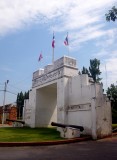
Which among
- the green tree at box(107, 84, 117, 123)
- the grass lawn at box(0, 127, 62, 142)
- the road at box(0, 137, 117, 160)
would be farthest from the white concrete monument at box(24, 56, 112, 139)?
the green tree at box(107, 84, 117, 123)

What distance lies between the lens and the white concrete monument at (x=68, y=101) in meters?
13.9

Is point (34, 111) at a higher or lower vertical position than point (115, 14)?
lower

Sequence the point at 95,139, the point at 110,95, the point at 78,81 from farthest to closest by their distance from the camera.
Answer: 1. the point at 110,95
2. the point at 78,81
3. the point at 95,139

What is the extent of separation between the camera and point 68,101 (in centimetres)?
1677

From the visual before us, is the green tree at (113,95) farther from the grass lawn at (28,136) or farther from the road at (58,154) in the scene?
the road at (58,154)

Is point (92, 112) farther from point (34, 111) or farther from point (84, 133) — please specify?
point (34, 111)

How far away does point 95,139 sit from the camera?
42.7ft

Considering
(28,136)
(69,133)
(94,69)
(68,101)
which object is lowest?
(28,136)

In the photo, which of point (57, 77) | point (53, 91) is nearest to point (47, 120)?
point (53, 91)

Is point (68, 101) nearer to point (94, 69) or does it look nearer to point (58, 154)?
point (58, 154)

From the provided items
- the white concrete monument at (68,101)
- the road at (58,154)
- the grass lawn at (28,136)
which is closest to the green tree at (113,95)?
the white concrete monument at (68,101)

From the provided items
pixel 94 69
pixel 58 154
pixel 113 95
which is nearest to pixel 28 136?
pixel 58 154

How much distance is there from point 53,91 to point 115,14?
14.4m

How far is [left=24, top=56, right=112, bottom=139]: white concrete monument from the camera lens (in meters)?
13.9
